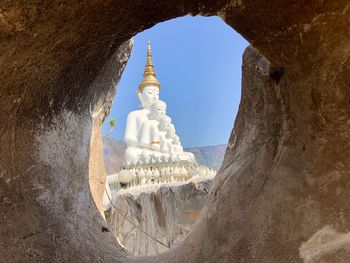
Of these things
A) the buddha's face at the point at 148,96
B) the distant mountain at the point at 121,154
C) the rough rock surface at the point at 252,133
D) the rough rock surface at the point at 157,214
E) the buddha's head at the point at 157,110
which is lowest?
the rough rock surface at the point at 157,214

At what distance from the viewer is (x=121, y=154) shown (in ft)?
28.0

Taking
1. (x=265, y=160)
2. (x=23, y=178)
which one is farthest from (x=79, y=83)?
(x=265, y=160)

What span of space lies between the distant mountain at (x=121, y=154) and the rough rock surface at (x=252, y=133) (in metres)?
6.21

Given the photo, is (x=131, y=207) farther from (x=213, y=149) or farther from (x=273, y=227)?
(x=213, y=149)

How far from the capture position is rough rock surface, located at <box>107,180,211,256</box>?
3676mm

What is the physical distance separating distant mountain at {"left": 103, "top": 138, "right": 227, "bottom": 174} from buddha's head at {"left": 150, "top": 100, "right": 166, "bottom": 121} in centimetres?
201

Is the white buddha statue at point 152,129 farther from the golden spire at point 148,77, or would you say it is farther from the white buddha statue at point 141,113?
the golden spire at point 148,77

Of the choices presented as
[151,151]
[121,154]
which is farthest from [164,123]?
[121,154]

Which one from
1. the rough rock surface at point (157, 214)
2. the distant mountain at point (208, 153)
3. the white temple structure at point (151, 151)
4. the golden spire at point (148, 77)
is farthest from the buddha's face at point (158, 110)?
the distant mountain at point (208, 153)

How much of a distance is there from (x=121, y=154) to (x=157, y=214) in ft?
16.0

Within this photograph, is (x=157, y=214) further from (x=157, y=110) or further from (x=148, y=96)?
(x=148, y=96)

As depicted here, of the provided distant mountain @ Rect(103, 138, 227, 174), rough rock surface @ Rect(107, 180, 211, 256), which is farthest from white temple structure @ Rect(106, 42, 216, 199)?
distant mountain @ Rect(103, 138, 227, 174)

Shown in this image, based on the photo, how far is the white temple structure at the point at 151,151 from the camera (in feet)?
13.5

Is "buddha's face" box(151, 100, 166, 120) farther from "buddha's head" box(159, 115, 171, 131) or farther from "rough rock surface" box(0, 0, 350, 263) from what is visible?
"rough rock surface" box(0, 0, 350, 263)
